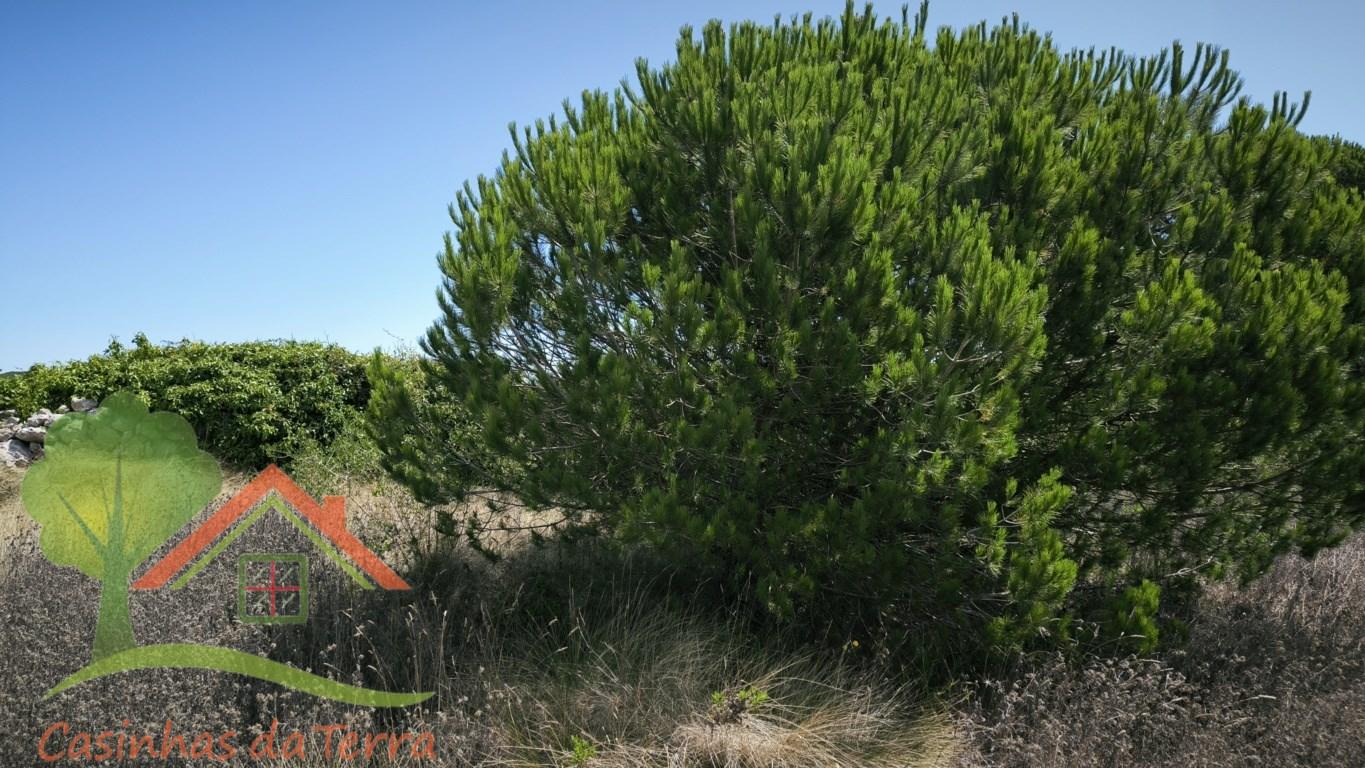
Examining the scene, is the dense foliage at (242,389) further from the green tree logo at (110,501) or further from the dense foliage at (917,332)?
the dense foliage at (917,332)

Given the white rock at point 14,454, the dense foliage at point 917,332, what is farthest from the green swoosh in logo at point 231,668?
the white rock at point 14,454

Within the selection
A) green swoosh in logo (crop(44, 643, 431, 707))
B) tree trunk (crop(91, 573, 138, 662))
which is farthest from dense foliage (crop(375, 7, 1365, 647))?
tree trunk (crop(91, 573, 138, 662))

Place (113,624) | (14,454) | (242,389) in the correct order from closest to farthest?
(113,624)
(242,389)
(14,454)

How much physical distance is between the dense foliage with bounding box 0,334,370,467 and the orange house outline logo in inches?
146

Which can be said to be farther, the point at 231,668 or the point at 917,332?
the point at 231,668

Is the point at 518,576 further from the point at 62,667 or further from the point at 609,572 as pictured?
the point at 62,667

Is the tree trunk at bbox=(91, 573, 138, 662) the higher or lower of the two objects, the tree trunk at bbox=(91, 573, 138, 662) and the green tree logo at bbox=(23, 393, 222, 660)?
the lower

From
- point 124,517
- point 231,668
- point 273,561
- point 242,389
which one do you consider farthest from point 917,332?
point 242,389

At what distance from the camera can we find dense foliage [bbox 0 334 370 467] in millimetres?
9758

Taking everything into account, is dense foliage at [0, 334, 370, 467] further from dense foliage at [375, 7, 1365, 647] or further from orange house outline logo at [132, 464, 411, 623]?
dense foliage at [375, 7, 1365, 647]

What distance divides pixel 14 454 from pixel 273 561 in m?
7.23

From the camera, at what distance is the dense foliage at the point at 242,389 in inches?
384

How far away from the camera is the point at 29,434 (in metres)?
10.4

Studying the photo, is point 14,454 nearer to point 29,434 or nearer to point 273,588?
point 29,434
